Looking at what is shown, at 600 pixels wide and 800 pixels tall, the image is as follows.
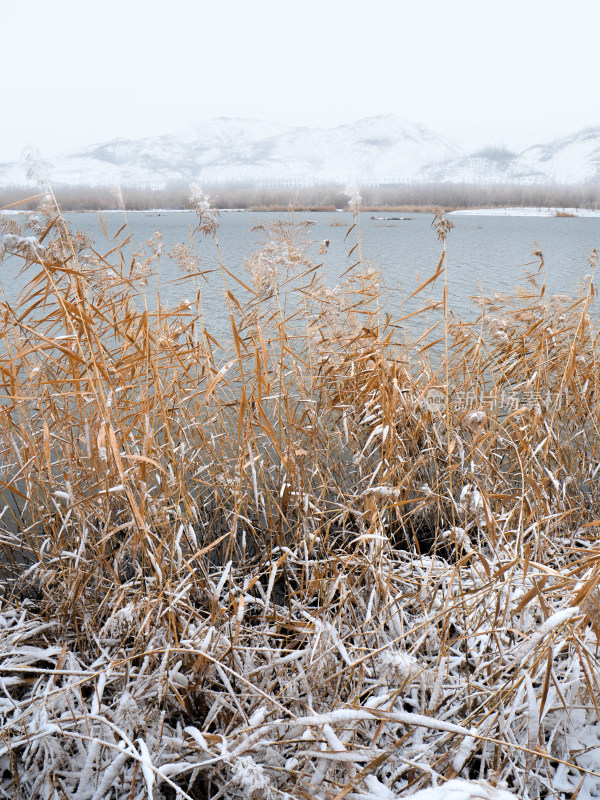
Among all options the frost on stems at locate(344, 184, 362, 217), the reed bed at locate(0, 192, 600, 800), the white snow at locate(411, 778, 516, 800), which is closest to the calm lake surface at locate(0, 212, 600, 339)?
the frost on stems at locate(344, 184, 362, 217)

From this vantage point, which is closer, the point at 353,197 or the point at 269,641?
the point at 269,641

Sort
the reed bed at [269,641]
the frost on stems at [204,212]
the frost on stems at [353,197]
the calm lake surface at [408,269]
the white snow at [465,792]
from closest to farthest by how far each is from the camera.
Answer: the white snow at [465,792], the reed bed at [269,641], the frost on stems at [204,212], the frost on stems at [353,197], the calm lake surface at [408,269]

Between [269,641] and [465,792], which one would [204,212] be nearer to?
[269,641]

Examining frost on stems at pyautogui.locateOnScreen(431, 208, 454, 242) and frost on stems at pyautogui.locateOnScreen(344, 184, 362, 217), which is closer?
frost on stems at pyautogui.locateOnScreen(431, 208, 454, 242)

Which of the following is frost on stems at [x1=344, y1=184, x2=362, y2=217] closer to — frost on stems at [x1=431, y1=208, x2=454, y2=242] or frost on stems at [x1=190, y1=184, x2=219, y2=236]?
frost on stems at [x1=431, y1=208, x2=454, y2=242]

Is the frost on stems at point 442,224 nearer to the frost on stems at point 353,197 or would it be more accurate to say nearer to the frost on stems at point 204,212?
the frost on stems at point 353,197

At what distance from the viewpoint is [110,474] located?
1610mm

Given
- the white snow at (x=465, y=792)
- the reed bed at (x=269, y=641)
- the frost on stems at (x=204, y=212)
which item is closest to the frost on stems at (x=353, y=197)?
the reed bed at (x=269, y=641)

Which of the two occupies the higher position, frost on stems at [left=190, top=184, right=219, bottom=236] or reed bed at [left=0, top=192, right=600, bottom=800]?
frost on stems at [left=190, top=184, right=219, bottom=236]

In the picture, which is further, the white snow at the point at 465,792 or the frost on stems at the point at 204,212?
the frost on stems at the point at 204,212

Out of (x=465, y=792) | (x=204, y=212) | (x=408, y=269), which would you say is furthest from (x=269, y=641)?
(x=408, y=269)

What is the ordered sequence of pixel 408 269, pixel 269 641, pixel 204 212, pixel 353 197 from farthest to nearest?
1. pixel 408 269
2. pixel 353 197
3. pixel 204 212
4. pixel 269 641

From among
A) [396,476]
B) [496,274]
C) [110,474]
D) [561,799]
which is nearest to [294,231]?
[396,476]

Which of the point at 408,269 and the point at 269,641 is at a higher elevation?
the point at 408,269
